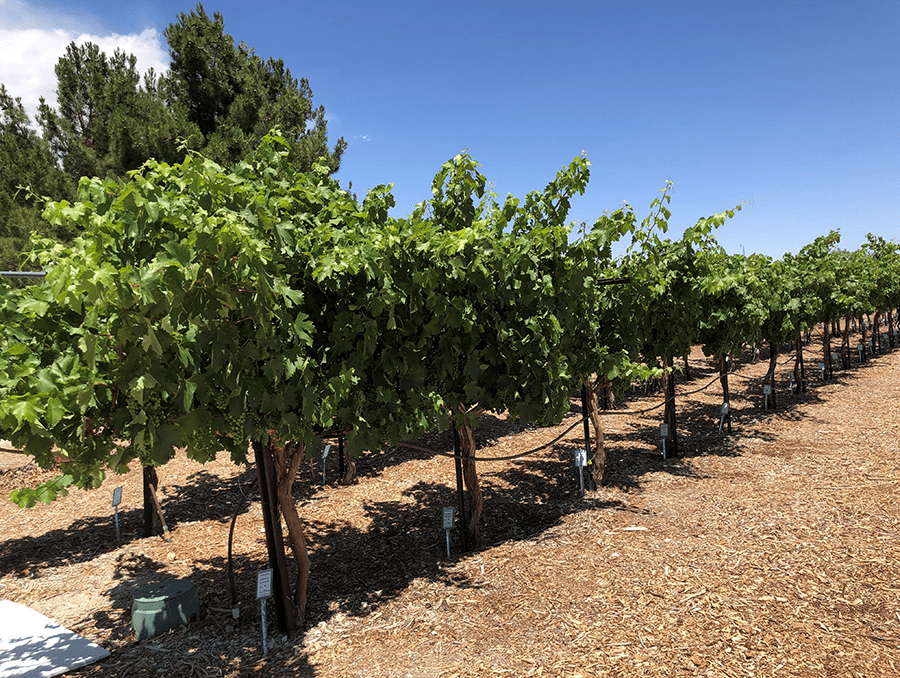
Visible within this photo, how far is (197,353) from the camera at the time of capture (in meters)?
3.64

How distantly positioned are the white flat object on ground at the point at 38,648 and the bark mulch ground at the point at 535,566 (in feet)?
0.54

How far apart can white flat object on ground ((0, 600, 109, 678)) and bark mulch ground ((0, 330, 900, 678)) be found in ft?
0.54

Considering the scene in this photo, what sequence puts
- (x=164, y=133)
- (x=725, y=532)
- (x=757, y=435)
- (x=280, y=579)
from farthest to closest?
1. (x=757, y=435)
2. (x=164, y=133)
3. (x=725, y=532)
4. (x=280, y=579)

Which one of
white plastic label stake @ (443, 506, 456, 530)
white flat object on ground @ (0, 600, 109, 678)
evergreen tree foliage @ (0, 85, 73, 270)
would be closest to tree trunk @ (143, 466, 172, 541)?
white flat object on ground @ (0, 600, 109, 678)

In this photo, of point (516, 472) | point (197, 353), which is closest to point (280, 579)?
point (197, 353)

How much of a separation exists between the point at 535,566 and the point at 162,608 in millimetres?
4002

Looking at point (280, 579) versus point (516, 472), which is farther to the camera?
point (516, 472)

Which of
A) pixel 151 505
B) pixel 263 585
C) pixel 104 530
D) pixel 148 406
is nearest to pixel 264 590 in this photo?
pixel 263 585

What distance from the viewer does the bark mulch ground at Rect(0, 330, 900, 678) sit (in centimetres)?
463

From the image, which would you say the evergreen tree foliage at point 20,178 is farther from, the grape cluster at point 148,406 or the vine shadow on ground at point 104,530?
the grape cluster at point 148,406

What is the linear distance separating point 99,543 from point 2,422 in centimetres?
641

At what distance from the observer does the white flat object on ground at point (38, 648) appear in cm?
489

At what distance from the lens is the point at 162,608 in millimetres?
5328

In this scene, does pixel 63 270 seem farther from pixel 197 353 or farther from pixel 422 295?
pixel 422 295
